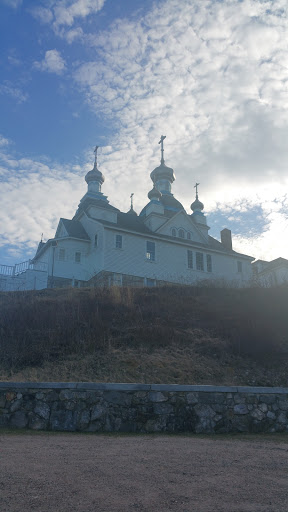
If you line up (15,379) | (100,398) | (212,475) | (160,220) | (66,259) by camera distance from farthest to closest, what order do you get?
(160,220) < (66,259) < (15,379) < (100,398) < (212,475)

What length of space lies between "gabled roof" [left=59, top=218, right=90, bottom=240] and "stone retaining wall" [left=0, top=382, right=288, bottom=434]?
63.1 feet

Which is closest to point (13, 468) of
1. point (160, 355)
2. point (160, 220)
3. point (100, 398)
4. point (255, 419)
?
point (100, 398)

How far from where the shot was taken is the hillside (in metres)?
10.4

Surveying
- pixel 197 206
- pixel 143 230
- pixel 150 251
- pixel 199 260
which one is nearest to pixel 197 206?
pixel 197 206

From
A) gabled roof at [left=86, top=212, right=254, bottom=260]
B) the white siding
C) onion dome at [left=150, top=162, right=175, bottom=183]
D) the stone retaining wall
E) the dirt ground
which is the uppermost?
onion dome at [left=150, top=162, right=175, bottom=183]

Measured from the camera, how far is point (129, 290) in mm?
17625

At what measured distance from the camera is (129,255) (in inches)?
1029

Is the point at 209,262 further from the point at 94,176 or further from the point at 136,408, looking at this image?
the point at 136,408

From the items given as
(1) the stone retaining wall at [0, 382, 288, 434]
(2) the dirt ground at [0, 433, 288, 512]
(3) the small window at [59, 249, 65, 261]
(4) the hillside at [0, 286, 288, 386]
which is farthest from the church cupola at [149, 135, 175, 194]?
(2) the dirt ground at [0, 433, 288, 512]

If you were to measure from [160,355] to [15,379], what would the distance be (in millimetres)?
3838

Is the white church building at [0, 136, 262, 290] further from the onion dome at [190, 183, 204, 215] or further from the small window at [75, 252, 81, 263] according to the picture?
the onion dome at [190, 183, 204, 215]

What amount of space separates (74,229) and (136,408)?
21.1 m

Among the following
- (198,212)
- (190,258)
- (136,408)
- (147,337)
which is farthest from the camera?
(198,212)

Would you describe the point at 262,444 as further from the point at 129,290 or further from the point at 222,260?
the point at 222,260
